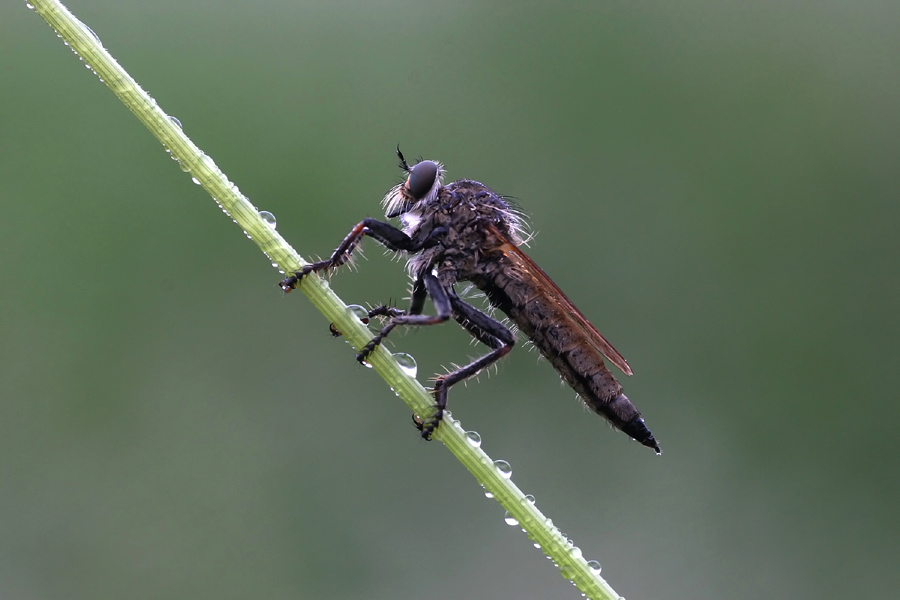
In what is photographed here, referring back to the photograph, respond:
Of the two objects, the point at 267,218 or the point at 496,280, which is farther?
the point at 496,280

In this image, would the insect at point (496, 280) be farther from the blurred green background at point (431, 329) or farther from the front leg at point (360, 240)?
the blurred green background at point (431, 329)

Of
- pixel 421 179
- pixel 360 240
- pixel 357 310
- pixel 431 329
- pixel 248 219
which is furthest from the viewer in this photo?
pixel 431 329

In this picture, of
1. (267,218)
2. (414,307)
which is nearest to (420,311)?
(414,307)

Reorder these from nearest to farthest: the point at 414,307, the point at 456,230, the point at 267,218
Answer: the point at 267,218, the point at 414,307, the point at 456,230

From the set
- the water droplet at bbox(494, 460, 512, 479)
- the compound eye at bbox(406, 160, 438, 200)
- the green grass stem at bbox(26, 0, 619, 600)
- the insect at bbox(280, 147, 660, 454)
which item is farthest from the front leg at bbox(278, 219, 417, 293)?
the water droplet at bbox(494, 460, 512, 479)

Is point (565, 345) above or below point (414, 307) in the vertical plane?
above

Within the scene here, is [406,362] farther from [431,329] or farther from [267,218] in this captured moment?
[431,329]

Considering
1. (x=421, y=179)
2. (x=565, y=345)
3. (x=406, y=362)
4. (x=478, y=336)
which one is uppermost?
(x=421, y=179)

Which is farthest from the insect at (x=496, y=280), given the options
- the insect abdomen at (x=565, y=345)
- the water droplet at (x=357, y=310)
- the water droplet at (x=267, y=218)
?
the water droplet at (x=267, y=218)
